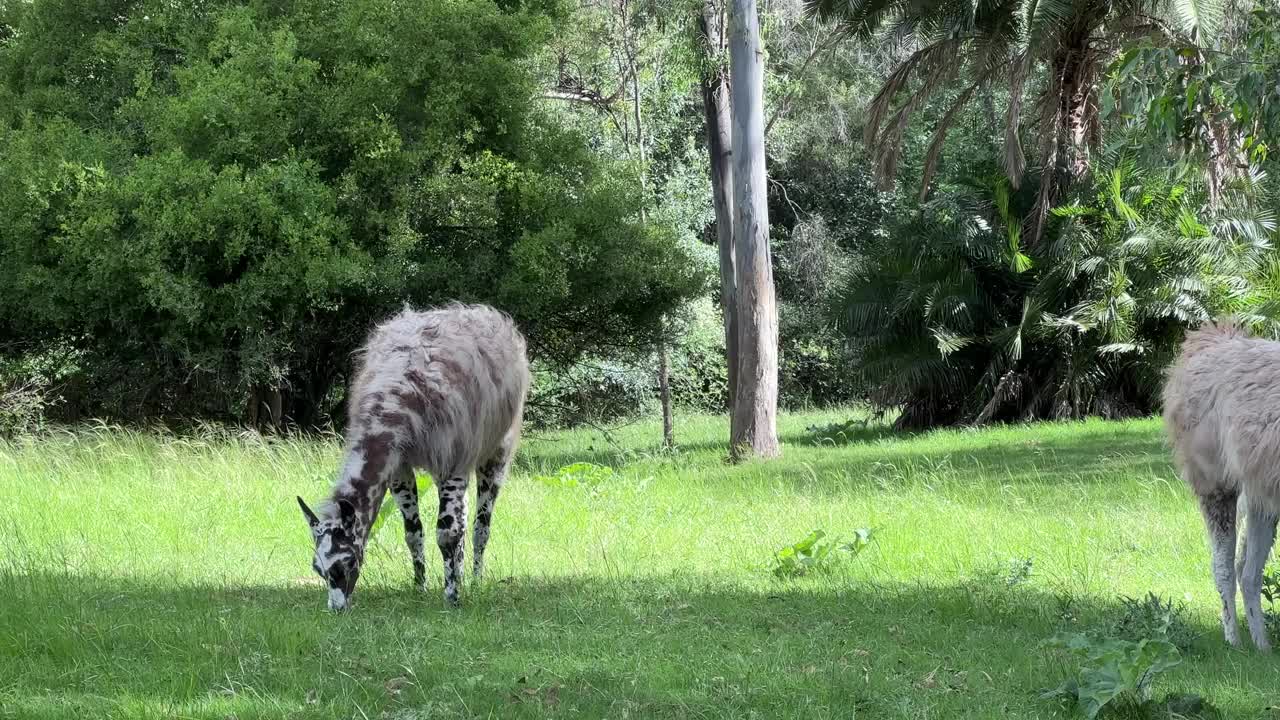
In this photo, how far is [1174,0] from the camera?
755 inches

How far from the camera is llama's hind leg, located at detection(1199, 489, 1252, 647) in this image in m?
7.08

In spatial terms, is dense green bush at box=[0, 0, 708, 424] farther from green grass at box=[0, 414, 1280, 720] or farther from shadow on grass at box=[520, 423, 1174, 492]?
green grass at box=[0, 414, 1280, 720]

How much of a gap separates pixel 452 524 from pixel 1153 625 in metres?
4.27

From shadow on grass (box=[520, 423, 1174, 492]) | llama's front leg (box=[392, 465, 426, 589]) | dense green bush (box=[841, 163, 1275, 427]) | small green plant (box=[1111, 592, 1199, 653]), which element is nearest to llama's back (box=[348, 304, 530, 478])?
llama's front leg (box=[392, 465, 426, 589])

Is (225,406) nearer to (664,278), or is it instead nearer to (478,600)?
(664,278)

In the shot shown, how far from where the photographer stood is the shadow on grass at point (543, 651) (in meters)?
5.34

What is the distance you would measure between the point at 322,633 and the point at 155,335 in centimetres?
1426

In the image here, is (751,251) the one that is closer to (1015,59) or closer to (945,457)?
(945,457)

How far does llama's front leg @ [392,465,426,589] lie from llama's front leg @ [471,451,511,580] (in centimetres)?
60

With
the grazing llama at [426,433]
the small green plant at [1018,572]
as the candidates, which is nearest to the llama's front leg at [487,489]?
the grazing llama at [426,433]

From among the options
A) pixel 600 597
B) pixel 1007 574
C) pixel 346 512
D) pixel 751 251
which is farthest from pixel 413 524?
pixel 751 251

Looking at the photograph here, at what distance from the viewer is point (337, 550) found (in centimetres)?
741

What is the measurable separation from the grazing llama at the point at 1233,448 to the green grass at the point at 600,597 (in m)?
0.40

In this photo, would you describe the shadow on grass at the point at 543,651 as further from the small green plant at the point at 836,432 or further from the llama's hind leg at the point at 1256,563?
the small green plant at the point at 836,432
